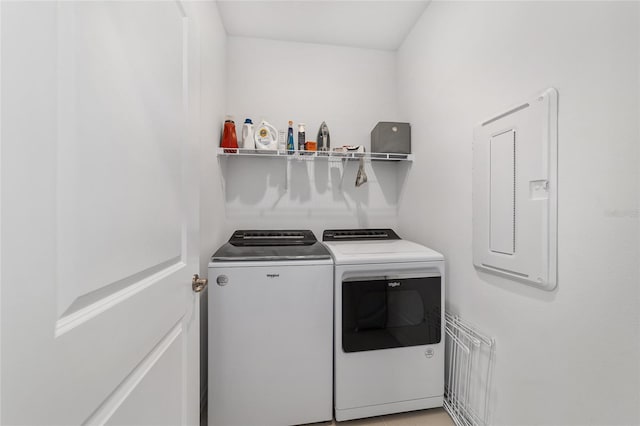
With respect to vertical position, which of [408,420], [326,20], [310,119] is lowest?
[408,420]

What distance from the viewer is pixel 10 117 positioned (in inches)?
13.0

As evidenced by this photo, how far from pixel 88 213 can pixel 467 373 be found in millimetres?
1806

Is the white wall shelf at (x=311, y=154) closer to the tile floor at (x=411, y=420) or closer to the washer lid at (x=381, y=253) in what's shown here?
the washer lid at (x=381, y=253)

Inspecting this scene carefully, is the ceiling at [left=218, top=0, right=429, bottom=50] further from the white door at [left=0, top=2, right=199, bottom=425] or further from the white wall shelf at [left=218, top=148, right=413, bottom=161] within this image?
the white door at [left=0, top=2, right=199, bottom=425]

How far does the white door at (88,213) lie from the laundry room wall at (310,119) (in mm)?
1215


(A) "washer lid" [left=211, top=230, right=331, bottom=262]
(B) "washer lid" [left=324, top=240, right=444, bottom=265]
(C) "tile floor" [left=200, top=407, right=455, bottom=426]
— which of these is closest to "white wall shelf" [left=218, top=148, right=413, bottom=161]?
(A) "washer lid" [left=211, top=230, right=331, bottom=262]

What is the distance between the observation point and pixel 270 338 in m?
1.33

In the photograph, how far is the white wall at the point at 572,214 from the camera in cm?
73

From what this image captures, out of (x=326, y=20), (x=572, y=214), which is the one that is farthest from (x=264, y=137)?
(x=572, y=214)

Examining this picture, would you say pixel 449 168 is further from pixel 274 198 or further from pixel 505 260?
pixel 274 198

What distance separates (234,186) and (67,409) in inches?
67.3

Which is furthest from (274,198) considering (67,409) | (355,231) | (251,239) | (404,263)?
(67,409)

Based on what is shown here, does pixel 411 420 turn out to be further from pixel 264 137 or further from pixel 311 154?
pixel 264 137

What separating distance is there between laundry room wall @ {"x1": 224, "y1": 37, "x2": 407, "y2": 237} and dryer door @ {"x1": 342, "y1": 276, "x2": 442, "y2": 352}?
82 cm
